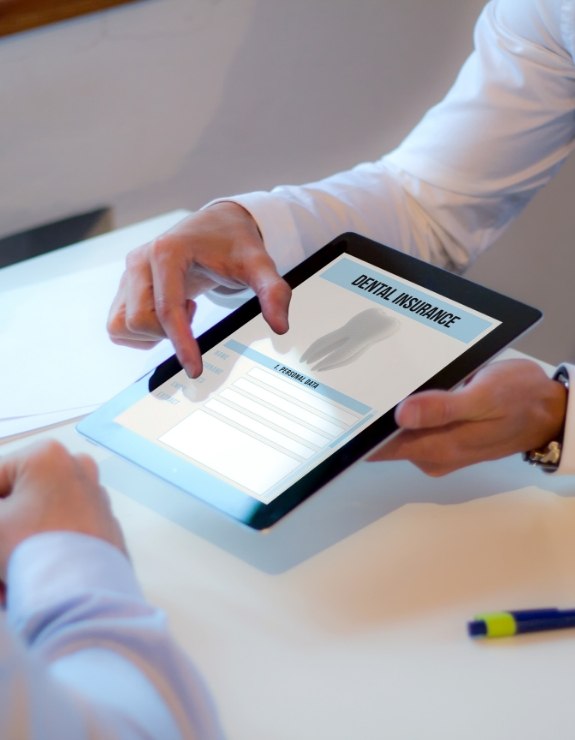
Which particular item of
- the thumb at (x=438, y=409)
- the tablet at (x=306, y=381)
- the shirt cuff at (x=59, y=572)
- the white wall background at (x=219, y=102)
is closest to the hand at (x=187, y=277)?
the tablet at (x=306, y=381)

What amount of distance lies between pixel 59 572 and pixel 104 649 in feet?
0.17

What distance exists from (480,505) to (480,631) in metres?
0.13

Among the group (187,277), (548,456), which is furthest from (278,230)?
(548,456)

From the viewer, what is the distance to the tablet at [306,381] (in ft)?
2.21

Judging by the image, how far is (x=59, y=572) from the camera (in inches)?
20.4

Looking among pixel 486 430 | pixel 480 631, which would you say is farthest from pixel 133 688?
pixel 486 430

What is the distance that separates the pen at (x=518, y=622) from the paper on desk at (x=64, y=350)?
1.22ft

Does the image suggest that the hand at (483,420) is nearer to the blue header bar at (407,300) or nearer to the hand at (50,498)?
the blue header bar at (407,300)

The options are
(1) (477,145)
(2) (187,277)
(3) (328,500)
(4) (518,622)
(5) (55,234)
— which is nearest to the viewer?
(4) (518,622)

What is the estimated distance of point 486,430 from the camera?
0.74m

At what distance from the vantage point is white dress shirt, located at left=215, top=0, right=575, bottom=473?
103 centimetres

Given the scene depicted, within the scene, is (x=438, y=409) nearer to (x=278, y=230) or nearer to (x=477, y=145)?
(x=278, y=230)

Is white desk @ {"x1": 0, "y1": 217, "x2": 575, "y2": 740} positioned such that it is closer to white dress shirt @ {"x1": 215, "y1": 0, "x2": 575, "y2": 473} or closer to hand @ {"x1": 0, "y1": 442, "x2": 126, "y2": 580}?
hand @ {"x1": 0, "y1": 442, "x2": 126, "y2": 580}

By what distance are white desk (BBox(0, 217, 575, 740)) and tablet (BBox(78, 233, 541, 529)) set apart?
62 mm
